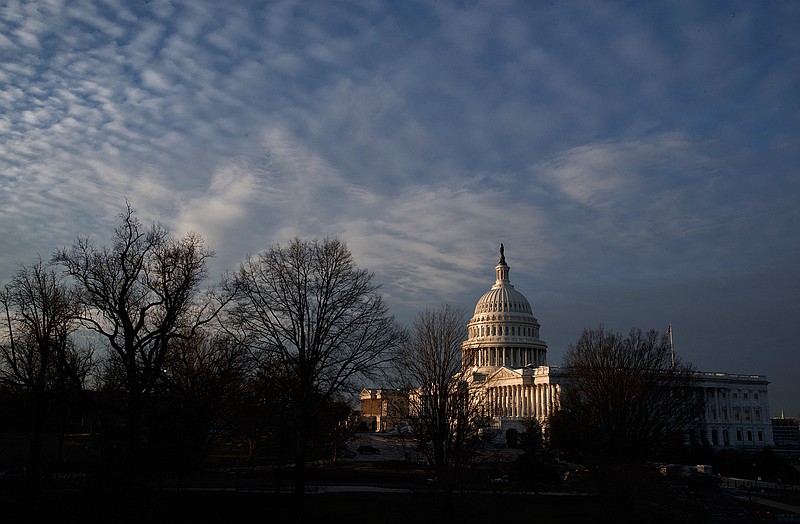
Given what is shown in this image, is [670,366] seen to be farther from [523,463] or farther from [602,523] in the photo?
[602,523]

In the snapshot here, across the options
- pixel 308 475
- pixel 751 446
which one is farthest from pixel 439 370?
pixel 751 446

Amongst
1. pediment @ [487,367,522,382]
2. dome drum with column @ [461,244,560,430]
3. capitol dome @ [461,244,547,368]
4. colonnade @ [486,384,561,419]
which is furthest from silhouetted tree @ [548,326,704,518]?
capitol dome @ [461,244,547,368]

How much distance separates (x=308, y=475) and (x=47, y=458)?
56.7ft

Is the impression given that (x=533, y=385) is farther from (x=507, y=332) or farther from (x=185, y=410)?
(x=185, y=410)

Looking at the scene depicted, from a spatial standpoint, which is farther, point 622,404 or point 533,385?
point 533,385

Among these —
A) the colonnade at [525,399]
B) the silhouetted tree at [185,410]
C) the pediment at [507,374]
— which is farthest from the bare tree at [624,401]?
the pediment at [507,374]

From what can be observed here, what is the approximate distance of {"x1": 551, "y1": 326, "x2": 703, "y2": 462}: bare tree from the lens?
44.7m

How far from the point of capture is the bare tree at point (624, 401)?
44.7 metres

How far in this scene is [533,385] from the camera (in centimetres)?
13475

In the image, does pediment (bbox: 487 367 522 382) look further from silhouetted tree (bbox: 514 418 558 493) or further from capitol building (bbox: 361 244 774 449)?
silhouetted tree (bbox: 514 418 558 493)

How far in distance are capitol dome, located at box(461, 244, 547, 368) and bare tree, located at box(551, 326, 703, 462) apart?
103 meters

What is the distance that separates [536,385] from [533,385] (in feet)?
2.87

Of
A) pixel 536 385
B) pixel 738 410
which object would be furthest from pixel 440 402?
pixel 738 410

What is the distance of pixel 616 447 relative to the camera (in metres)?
43.0
